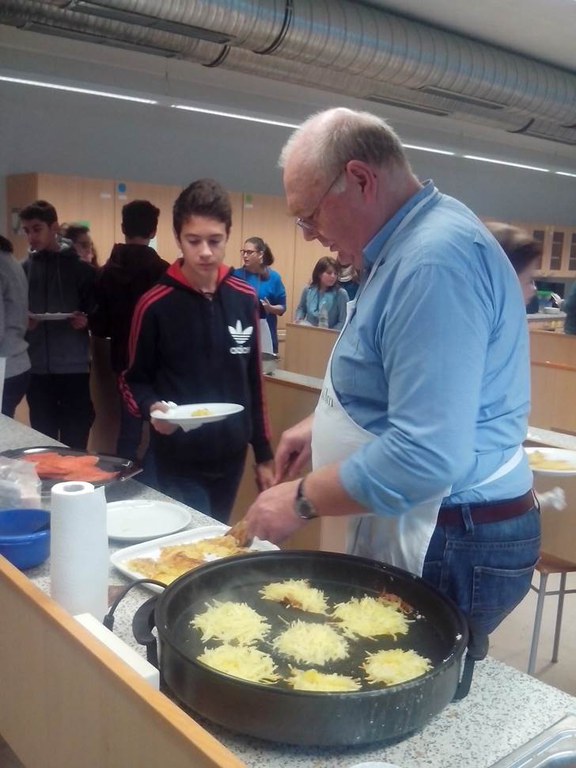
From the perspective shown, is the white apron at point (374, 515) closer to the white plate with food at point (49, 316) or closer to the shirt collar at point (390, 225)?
the shirt collar at point (390, 225)

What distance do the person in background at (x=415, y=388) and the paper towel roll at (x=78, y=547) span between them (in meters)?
0.24

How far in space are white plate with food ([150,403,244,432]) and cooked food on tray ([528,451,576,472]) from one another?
2.83ft

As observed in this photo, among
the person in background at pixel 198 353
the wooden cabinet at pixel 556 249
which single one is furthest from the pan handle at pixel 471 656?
the wooden cabinet at pixel 556 249

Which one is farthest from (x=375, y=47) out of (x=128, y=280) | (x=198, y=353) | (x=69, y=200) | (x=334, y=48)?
(x=198, y=353)

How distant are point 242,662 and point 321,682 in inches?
4.0

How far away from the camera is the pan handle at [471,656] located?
0.88m

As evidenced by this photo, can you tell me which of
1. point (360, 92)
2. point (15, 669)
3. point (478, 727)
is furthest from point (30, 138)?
point (478, 727)

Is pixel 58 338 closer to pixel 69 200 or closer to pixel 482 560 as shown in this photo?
pixel 69 200

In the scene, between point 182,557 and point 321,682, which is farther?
point 182,557

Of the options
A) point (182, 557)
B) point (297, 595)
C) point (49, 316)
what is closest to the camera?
point (297, 595)

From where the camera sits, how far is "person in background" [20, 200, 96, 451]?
3.60 meters

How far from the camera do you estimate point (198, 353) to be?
2055 millimetres

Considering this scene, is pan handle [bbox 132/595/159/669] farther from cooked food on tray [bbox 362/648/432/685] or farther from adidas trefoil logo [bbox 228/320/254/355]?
adidas trefoil logo [bbox 228/320/254/355]

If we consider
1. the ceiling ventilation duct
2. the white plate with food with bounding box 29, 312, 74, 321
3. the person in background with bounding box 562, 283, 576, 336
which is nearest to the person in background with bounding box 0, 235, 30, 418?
the white plate with food with bounding box 29, 312, 74, 321
